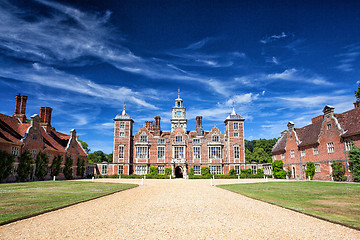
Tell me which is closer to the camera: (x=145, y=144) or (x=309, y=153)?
(x=309, y=153)

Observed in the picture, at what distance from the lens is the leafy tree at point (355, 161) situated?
23922mm

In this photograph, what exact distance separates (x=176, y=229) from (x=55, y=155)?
3179 cm

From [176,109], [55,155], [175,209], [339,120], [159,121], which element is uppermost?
[176,109]

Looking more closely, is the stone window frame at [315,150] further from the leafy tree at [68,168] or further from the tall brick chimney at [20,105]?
the tall brick chimney at [20,105]

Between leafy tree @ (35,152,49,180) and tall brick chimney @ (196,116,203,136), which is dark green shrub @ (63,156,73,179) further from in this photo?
tall brick chimney @ (196,116,203,136)

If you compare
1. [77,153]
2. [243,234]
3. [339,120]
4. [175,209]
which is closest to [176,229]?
[243,234]

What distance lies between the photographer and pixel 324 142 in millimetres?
29812

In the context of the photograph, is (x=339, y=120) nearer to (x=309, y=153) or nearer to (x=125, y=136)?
(x=309, y=153)

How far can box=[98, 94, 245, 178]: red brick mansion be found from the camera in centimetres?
4384

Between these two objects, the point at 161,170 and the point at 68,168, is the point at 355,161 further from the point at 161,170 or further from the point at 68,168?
the point at 68,168

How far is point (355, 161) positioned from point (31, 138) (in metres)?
36.3

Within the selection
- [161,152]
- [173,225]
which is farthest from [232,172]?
[173,225]

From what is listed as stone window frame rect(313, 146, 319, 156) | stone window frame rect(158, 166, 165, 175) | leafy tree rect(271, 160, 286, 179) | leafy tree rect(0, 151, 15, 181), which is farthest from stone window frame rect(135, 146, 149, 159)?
stone window frame rect(313, 146, 319, 156)

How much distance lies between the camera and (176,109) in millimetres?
57562
